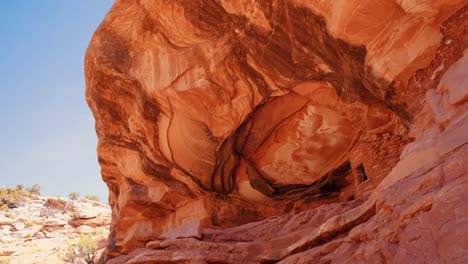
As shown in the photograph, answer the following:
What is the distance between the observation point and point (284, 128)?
8992mm

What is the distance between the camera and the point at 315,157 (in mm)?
9320

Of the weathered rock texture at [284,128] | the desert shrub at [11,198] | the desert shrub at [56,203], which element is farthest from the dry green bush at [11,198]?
the weathered rock texture at [284,128]

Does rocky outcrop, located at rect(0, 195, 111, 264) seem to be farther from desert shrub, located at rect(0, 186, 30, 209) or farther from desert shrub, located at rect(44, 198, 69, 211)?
desert shrub, located at rect(0, 186, 30, 209)

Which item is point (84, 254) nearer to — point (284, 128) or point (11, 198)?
point (284, 128)

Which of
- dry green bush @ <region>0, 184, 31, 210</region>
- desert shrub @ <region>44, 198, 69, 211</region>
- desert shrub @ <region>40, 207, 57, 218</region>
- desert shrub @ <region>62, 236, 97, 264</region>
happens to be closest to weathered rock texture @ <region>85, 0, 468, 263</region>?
desert shrub @ <region>62, 236, 97, 264</region>

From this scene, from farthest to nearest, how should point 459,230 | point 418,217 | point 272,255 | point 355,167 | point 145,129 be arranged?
point 145,129
point 355,167
point 272,255
point 418,217
point 459,230

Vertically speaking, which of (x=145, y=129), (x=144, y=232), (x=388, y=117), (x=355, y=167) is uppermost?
(x=145, y=129)

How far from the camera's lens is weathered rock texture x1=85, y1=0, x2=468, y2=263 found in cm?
384

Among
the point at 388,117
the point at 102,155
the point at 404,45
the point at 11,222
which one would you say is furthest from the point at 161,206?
the point at 11,222

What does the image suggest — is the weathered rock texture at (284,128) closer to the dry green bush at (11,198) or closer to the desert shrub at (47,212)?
the desert shrub at (47,212)

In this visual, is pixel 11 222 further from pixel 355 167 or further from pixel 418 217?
pixel 418 217

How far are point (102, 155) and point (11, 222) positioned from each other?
16989 millimetres

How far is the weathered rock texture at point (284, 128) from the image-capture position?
3.84 m

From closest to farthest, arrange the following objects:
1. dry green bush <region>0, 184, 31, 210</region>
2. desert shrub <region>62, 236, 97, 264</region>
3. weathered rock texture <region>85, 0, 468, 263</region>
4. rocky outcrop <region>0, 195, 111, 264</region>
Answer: weathered rock texture <region>85, 0, 468, 263</region>, desert shrub <region>62, 236, 97, 264</region>, rocky outcrop <region>0, 195, 111, 264</region>, dry green bush <region>0, 184, 31, 210</region>
